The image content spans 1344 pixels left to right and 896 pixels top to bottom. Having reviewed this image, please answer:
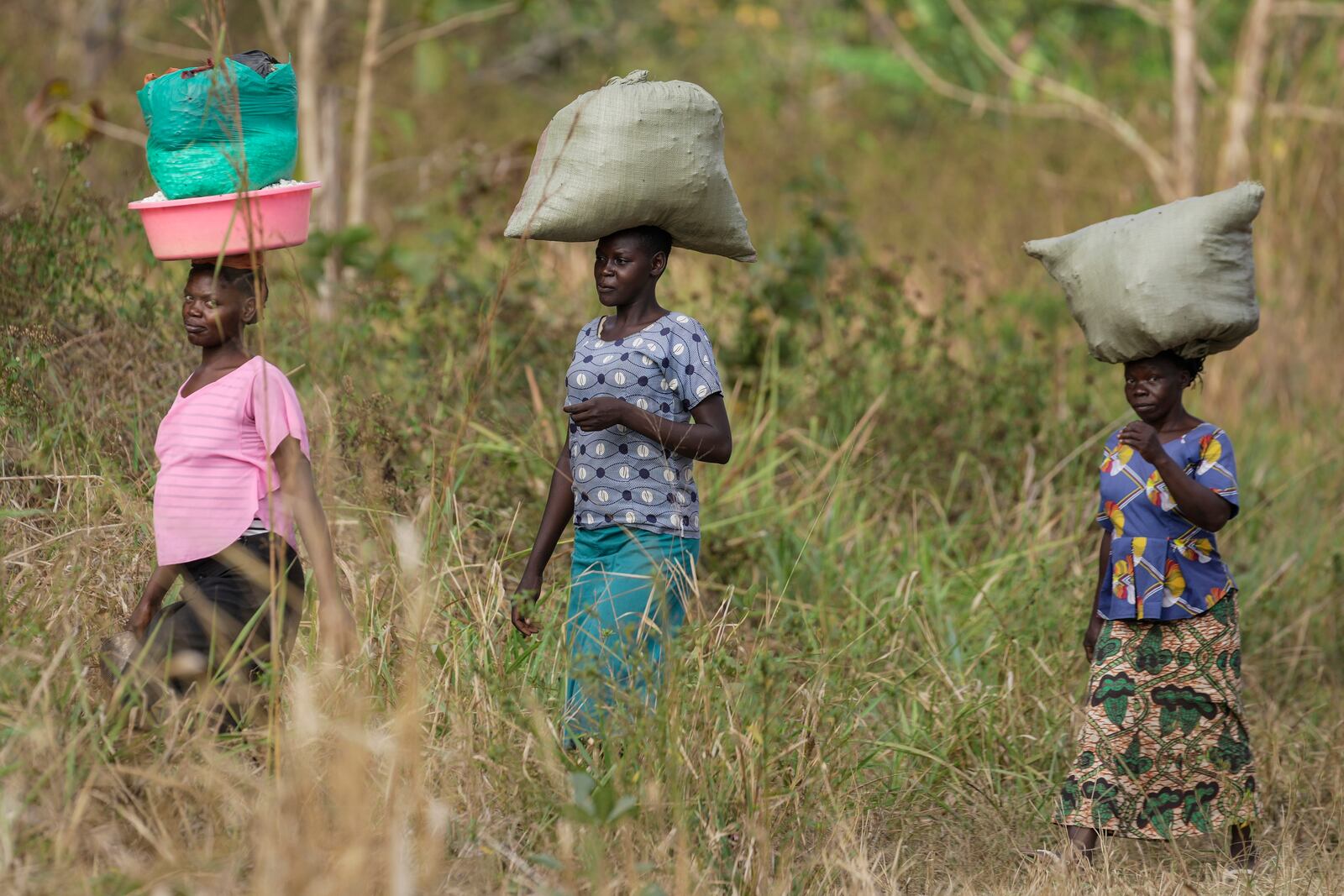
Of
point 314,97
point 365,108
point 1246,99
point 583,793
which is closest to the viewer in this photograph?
point 583,793

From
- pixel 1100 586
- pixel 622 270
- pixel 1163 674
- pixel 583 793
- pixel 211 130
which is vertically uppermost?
pixel 211 130

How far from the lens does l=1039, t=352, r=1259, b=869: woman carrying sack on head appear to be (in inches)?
142

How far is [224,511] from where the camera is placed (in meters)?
3.04

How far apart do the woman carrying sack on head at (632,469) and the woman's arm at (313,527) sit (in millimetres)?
428

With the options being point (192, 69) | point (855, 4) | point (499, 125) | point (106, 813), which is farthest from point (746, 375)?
point (855, 4)

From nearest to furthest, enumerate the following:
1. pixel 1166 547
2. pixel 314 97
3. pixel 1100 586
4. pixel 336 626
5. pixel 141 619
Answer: pixel 336 626
pixel 141 619
pixel 1166 547
pixel 1100 586
pixel 314 97

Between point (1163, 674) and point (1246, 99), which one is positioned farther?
point (1246, 99)

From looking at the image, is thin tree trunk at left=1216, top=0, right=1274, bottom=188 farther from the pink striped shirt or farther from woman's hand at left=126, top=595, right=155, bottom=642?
woman's hand at left=126, top=595, right=155, bottom=642

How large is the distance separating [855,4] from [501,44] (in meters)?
3.76

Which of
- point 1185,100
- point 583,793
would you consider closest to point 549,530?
point 583,793

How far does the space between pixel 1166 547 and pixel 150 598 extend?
2308 millimetres

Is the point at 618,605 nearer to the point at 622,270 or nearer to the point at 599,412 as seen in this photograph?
the point at 599,412

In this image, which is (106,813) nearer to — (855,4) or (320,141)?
(320,141)

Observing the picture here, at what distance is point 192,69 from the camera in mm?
3152
